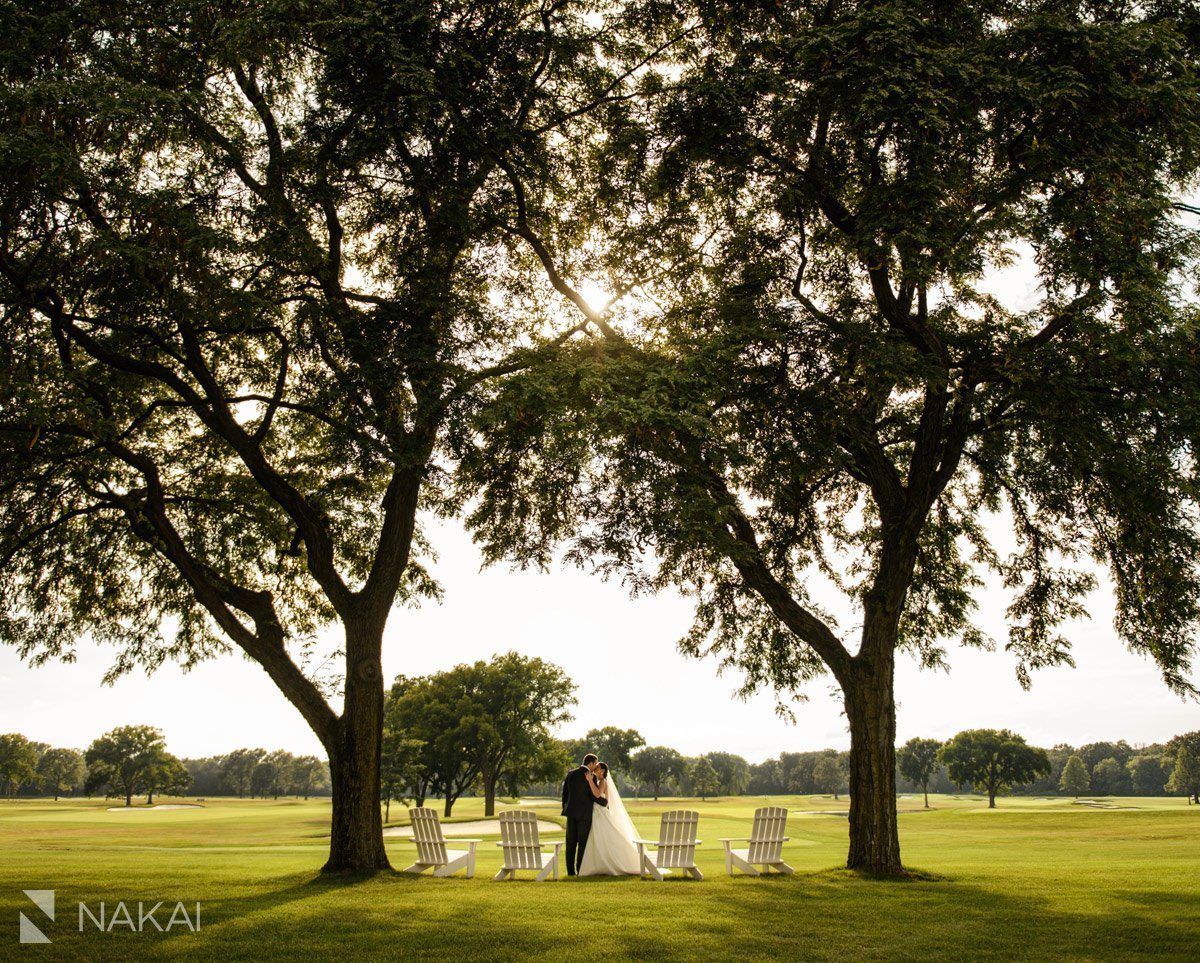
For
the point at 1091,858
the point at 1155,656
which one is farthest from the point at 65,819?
the point at 1155,656

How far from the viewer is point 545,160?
51.7 ft

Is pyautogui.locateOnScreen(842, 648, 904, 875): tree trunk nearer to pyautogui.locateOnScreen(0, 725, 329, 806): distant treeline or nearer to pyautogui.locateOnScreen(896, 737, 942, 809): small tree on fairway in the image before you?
pyautogui.locateOnScreen(896, 737, 942, 809): small tree on fairway

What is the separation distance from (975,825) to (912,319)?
3546 cm

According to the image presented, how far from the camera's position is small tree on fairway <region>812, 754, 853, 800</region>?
5005 inches

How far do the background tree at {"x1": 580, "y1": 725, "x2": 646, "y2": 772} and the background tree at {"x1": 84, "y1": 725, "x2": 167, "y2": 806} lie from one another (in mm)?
49137


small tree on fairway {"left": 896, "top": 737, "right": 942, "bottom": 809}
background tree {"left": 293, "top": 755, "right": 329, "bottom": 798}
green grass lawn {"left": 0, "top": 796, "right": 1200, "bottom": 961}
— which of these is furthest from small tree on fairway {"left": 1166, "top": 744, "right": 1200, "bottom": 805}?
background tree {"left": 293, "top": 755, "right": 329, "bottom": 798}

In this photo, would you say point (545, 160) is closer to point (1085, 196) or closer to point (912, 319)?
point (912, 319)

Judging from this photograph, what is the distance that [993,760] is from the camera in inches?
3401

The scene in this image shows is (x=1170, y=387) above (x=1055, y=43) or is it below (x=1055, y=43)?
below

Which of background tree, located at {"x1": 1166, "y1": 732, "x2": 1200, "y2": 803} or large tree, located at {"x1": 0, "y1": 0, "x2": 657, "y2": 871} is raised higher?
large tree, located at {"x1": 0, "y1": 0, "x2": 657, "y2": 871}

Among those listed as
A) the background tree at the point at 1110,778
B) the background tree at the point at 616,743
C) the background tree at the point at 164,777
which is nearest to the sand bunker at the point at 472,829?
the background tree at the point at 616,743

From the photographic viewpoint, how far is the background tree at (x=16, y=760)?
9988cm

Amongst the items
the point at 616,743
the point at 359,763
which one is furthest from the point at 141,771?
the point at 359,763

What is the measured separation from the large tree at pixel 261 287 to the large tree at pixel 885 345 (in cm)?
196
